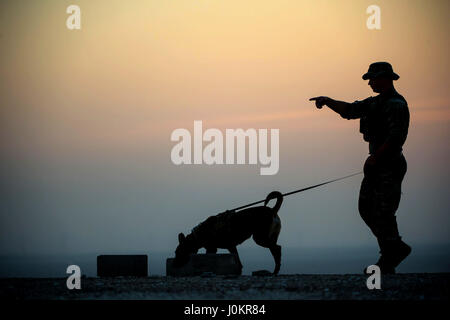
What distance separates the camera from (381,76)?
A: 10875 mm

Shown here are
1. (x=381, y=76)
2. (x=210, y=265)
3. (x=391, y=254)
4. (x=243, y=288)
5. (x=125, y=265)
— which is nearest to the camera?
(x=243, y=288)

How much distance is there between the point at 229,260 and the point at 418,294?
4.02m

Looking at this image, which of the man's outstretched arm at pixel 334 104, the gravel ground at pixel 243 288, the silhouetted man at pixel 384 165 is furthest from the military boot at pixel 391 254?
the man's outstretched arm at pixel 334 104

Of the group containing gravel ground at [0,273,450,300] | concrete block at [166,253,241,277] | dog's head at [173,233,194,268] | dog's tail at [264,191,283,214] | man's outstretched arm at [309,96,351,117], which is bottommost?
gravel ground at [0,273,450,300]

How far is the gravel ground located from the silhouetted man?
370 mm

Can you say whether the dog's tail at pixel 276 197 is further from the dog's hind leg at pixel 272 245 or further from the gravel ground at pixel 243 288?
the gravel ground at pixel 243 288

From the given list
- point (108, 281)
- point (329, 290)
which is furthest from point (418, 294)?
point (108, 281)

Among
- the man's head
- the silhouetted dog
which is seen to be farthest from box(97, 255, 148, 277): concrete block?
the man's head

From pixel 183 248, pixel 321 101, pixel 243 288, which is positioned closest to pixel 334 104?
pixel 321 101

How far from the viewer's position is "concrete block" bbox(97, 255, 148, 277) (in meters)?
12.2

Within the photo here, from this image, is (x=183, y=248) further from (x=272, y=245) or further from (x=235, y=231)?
(x=272, y=245)

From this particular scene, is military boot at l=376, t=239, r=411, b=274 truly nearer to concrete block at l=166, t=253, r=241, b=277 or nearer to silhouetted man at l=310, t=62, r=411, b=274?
silhouetted man at l=310, t=62, r=411, b=274

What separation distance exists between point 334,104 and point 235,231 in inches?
133

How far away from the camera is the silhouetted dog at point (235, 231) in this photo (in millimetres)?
13555
